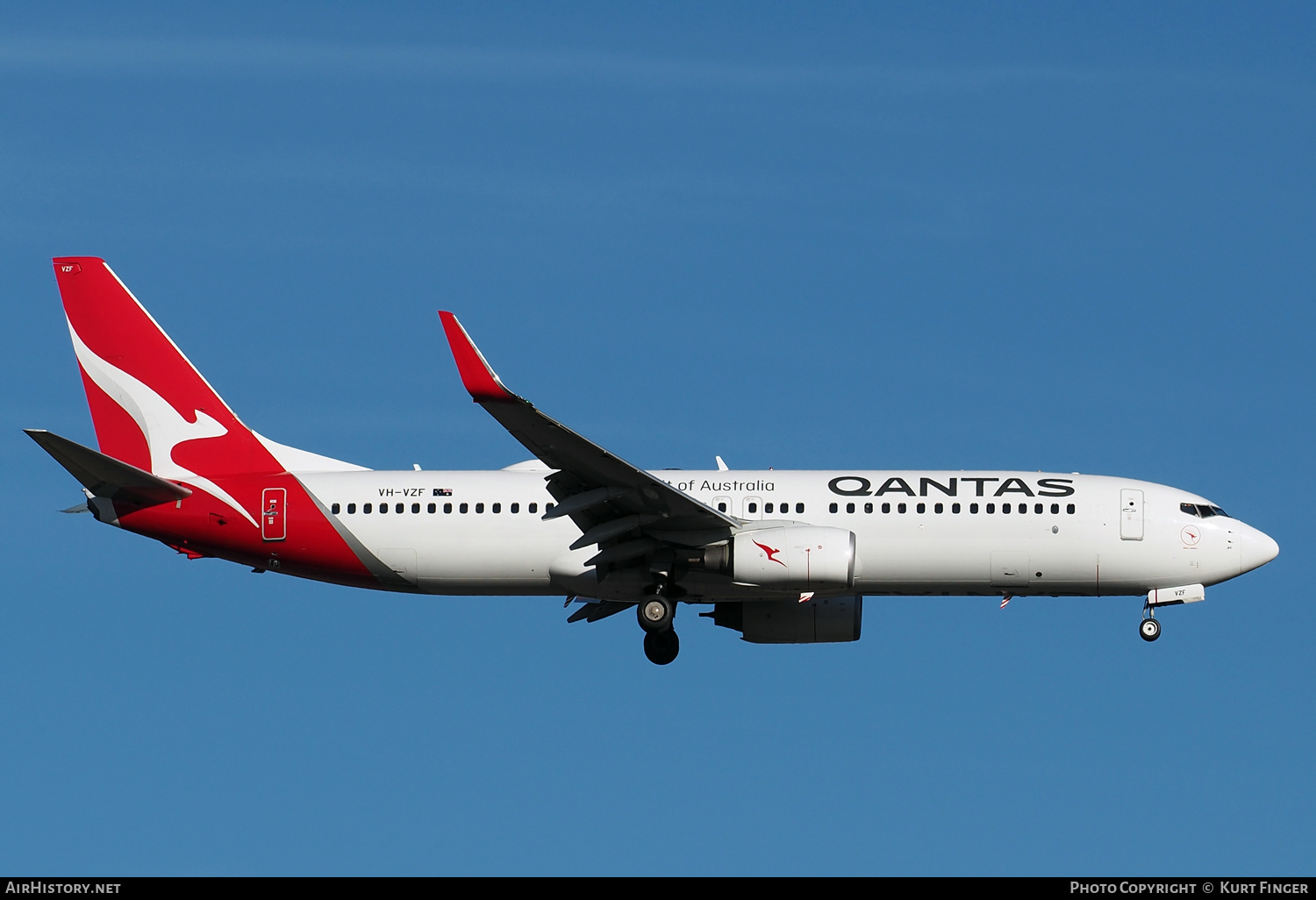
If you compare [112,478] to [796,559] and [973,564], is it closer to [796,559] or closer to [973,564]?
[796,559]

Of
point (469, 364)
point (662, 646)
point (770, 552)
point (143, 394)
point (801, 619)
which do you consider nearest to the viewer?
point (469, 364)

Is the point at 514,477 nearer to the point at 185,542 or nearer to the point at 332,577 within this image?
the point at 332,577

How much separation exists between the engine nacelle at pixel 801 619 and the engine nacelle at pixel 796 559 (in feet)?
12.4

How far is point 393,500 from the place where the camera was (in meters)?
43.2

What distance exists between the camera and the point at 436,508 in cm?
4300

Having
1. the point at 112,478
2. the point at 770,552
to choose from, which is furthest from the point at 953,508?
the point at 112,478

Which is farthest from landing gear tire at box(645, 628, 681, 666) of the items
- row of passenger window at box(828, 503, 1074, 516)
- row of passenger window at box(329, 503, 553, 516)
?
row of passenger window at box(828, 503, 1074, 516)

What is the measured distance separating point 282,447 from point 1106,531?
2077cm

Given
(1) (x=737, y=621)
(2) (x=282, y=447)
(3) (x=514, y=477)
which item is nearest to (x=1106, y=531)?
(1) (x=737, y=621)

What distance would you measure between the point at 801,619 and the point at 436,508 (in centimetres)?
974

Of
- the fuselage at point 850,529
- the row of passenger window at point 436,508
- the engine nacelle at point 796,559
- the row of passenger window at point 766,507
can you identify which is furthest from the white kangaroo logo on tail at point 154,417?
the engine nacelle at point 796,559

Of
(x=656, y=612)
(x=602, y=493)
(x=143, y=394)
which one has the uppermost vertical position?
(x=143, y=394)

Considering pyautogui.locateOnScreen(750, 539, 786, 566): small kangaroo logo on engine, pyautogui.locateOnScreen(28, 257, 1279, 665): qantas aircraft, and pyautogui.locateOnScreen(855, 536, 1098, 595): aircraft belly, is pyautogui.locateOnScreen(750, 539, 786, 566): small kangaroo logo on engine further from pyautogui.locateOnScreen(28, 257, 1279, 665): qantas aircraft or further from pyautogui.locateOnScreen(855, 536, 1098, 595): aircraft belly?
pyautogui.locateOnScreen(855, 536, 1098, 595): aircraft belly

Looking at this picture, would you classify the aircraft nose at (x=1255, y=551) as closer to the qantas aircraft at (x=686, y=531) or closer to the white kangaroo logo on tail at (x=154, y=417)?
the qantas aircraft at (x=686, y=531)
